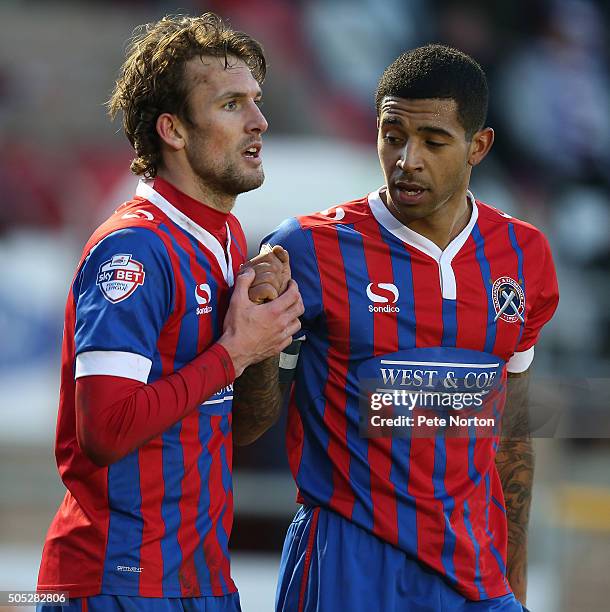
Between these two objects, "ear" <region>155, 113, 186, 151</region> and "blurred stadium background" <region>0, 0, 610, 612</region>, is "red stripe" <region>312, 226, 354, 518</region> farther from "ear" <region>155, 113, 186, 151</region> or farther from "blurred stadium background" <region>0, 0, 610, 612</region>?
"blurred stadium background" <region>0, 0, 610, 612</region>

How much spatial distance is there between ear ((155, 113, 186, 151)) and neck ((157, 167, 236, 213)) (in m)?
0.07

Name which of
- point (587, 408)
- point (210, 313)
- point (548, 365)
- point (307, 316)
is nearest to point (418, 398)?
point (307, 316)

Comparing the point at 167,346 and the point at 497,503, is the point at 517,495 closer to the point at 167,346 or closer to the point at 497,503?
the point at 497,503

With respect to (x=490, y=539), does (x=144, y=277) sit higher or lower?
higher

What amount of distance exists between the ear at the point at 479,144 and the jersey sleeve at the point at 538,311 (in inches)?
12.8

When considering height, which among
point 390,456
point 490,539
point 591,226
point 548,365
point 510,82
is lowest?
point 490,539

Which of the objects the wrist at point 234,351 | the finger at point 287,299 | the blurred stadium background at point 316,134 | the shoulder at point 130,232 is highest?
the blurred stadium background at point 316,134

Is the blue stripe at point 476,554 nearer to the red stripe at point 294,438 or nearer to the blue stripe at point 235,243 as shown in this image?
the red stripe at point 294,438

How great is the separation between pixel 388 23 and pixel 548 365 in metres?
3.41

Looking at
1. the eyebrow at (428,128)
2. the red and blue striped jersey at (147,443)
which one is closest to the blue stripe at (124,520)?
the red and blue striped jersey at (147,443)

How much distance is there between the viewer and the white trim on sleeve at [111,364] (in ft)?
8.80

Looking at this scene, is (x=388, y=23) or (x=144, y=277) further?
(x=388, y=23)

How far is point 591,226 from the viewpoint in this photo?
429 inches

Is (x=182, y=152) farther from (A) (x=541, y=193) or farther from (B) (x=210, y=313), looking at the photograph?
(A) (x=541, y=193)
